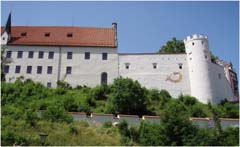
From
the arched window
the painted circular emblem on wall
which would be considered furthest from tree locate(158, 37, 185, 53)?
the arched window

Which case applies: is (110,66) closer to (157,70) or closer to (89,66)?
(89,66)

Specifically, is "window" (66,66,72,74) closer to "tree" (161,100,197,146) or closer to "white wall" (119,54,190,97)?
"white wall" (119,54,190,97)

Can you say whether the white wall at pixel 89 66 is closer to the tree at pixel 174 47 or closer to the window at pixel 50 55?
the window at pixel 50 55

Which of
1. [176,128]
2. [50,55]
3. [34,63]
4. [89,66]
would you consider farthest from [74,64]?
[176,128]

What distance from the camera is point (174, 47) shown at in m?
46.3

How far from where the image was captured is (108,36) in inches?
1620

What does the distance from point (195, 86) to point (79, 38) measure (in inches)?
619

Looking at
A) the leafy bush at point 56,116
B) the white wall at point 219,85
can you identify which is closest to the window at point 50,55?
the leafy bush at point 56,116

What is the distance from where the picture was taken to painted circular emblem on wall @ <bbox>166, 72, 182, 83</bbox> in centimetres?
3700

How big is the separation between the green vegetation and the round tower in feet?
19.6

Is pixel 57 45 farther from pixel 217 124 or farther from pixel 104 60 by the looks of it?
pixel 217 124

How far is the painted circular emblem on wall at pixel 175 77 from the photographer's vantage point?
37.0 meters

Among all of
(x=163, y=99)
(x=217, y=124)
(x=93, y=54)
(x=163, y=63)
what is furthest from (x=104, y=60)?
(x=217, y=124)

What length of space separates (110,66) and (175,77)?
7.78 metres
